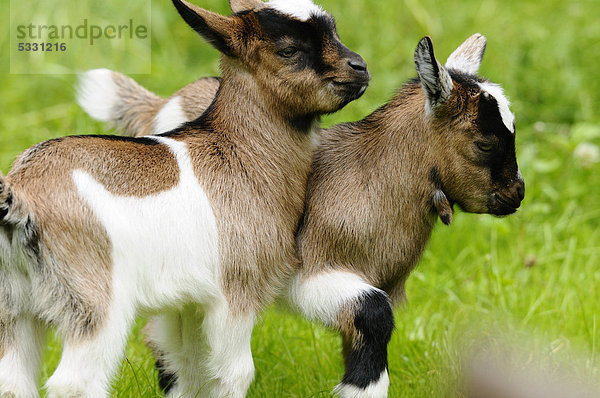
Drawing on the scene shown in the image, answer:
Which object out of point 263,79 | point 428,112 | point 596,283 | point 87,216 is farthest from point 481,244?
point 87,216

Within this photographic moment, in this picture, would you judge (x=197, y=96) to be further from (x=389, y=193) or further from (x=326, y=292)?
(x=326, y=292)

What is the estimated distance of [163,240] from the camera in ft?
12.1

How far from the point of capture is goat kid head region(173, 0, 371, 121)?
159 inches

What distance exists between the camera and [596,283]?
20.2 ft

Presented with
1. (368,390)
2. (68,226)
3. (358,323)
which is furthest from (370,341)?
(68,226)

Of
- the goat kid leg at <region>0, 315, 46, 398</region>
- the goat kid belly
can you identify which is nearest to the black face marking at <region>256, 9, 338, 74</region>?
the goat kid belly

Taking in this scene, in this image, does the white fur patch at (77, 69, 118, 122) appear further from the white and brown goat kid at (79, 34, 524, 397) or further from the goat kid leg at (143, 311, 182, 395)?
the white and brown goat kid at (79, 34, 524, 397)

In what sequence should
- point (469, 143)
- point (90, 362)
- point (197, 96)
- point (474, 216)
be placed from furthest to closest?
point (474, 216)
point (197, 96)
point (469, 143)
point (90, 362)

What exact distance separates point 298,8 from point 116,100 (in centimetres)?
156

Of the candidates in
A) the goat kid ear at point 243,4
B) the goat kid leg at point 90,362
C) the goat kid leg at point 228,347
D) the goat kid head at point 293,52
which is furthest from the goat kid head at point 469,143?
the goat kid leg at point 90,362

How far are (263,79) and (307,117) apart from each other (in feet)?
0.91

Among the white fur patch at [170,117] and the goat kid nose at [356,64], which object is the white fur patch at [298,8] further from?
the white fur patch at [170,117]

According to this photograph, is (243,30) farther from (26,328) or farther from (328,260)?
(26,328)

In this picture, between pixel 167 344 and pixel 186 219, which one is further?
pixel 167 344
